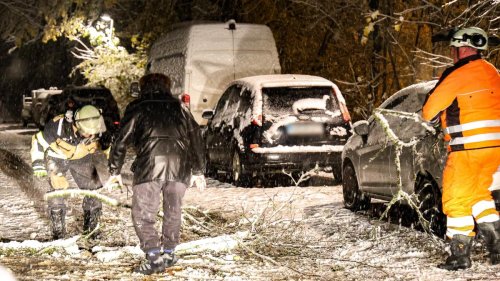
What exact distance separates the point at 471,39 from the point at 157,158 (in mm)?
2659

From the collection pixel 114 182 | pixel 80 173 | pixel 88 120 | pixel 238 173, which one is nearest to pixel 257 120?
pixel 238 173

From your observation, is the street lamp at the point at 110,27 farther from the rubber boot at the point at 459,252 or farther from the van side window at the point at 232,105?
the rubber boot at the point at 459,252

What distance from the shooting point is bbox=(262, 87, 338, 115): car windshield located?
11.3 m

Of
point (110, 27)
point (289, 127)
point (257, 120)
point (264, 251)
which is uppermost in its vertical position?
point (110, 27)

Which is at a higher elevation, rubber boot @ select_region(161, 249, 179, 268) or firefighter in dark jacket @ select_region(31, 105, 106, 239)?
firefighter in dark jacket @ select_region(31, 105, 106, 239)

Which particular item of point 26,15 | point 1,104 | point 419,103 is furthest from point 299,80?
point 1,104

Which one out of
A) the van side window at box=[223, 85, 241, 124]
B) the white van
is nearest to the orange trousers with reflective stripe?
the van side window at box=[223, 85, 241, 124]

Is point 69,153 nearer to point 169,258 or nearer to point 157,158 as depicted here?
point 157,158

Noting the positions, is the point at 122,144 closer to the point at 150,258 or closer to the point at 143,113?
the point at 143,113

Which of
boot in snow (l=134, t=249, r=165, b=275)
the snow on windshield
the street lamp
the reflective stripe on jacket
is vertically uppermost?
the street lamp

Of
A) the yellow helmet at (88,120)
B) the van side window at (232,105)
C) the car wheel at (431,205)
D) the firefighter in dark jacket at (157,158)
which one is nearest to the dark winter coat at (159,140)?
the firefighter in dark jacket at (157,158)

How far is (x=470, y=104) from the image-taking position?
6.09 meters

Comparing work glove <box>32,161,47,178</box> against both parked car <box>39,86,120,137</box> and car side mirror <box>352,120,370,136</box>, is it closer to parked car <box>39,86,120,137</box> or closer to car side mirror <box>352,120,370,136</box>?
car side mirror <box>352,120,370,136</box>

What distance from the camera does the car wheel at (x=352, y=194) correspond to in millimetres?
9359
